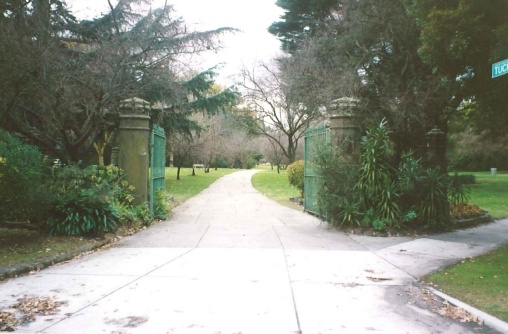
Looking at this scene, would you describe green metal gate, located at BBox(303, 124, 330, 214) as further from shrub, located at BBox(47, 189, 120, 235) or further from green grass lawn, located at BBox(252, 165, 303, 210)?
shrub, located at BBox(47, 189, 120, 235)

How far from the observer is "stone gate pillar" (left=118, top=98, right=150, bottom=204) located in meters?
10.4

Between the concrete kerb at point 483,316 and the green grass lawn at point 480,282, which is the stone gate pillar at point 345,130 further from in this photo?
the concrete kerb at point 483,316

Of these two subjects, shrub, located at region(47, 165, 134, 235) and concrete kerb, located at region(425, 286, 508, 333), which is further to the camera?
shrub, located at region(47, 165, 134, 235)

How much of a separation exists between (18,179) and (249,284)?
4268 millimetres

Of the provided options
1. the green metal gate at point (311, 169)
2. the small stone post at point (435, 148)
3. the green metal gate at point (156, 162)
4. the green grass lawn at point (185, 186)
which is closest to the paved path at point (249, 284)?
the green metal gate at point (156, 162)

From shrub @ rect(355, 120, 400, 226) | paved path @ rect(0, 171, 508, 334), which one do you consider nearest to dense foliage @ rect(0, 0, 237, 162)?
paved path @ rect(0, 171, 508, 334)

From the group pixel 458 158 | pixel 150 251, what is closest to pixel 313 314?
pixel 150 251

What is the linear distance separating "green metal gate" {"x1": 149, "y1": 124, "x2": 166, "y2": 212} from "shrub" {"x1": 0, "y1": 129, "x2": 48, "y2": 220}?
3460 mm

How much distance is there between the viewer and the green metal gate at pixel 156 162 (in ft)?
35.7

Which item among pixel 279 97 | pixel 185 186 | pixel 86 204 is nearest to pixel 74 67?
pixel 86 204

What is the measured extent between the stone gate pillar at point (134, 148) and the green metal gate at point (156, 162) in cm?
38

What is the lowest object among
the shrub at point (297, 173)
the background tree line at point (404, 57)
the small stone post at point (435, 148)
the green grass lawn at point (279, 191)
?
the green grass lawn at point (279, 191)

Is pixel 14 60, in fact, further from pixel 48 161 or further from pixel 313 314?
pixel 313 314

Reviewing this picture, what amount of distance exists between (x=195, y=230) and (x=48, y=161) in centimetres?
356
